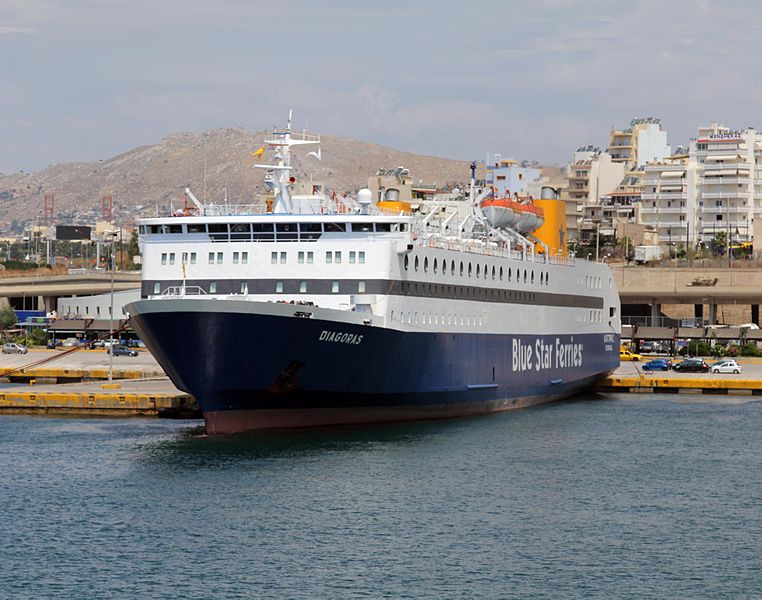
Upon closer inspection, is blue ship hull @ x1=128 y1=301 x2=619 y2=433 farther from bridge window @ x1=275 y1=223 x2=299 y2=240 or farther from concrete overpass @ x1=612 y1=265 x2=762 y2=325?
concrete overpass @ x1=612 y1=265 x2=762 y2=325

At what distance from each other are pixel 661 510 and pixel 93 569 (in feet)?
45.9

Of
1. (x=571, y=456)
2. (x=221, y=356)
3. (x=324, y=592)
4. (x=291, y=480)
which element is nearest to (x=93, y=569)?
(x=324, y=592)

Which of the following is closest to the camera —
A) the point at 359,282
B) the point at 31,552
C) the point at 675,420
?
the point at 31,552

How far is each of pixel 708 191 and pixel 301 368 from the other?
9989cm

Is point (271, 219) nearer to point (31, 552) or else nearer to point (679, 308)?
point (31, 552)

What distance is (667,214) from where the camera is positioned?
140 m

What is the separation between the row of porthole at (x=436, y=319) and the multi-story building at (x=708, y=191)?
267 feet

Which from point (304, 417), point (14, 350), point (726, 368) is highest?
point (14, 350)

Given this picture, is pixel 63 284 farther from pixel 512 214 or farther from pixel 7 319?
pixel 512 214

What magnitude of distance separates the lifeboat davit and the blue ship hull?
9.14m

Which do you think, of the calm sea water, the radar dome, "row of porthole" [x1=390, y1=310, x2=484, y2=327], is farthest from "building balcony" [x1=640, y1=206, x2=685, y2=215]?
the radar dome

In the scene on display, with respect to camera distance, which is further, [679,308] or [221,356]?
[679,308]

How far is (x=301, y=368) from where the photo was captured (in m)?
42.5

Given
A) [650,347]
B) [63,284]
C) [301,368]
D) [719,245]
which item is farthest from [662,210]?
[301,368]
